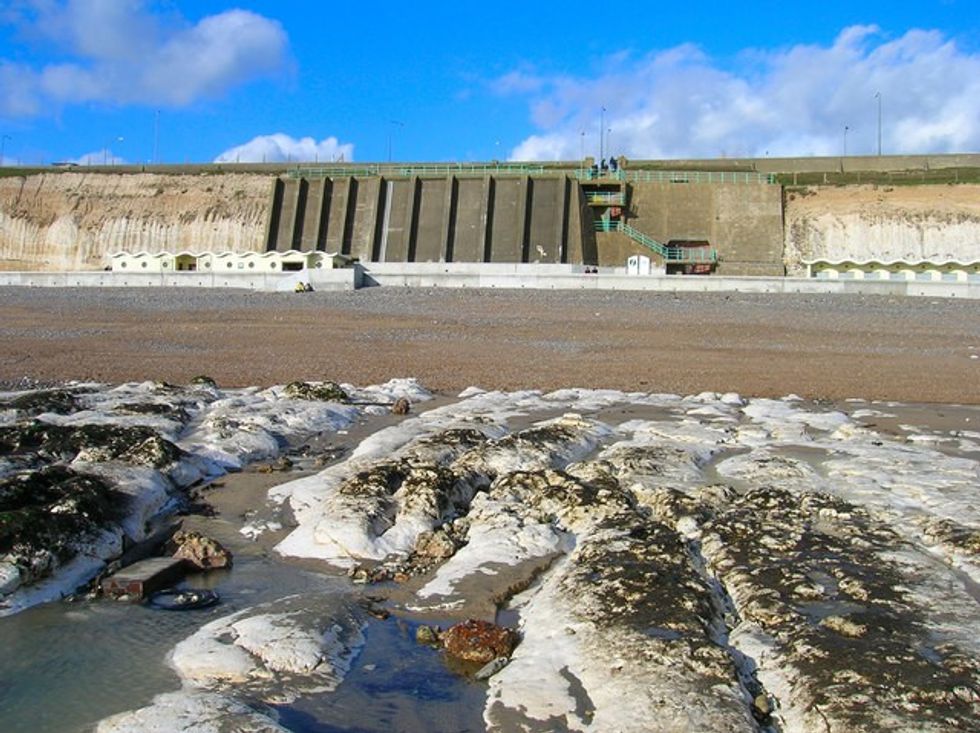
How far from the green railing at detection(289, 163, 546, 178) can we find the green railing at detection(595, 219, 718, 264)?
5.26 meters

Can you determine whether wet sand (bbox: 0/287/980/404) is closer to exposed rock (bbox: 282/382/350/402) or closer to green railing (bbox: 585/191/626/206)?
exposed rock (bbox: 282/382/350/402)

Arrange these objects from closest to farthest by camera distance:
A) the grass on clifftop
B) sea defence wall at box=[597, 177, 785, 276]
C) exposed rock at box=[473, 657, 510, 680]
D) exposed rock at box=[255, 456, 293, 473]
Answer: exposed rock at box=[473, 657, 510, 680] < exposed rock at box=[255, 456, 293, 473] < sea defence wall at box=[597, 177, 785, 276] < the grass on clifftop

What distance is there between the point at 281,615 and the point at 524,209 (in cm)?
4801

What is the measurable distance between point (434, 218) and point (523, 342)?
3515 centimetres

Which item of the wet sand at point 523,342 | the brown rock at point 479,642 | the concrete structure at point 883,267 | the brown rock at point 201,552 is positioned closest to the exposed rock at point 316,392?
the wet sand at point 523,342

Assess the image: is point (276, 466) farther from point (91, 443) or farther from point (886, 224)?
point (886, 224)

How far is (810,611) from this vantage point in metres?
5.42

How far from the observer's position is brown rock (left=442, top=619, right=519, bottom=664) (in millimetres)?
5242

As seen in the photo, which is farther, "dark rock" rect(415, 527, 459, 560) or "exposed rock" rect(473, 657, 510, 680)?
"dark rock" rect(415, 527, 459, 560)

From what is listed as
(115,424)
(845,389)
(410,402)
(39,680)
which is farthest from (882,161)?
(39,680)

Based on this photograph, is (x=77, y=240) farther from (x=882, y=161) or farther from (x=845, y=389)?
(x=845, y=389)

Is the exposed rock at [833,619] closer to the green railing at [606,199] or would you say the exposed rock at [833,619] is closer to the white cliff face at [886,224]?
the white cliff face at [886,224]

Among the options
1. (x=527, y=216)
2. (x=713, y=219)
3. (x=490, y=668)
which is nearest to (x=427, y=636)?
(x=490, y=668)

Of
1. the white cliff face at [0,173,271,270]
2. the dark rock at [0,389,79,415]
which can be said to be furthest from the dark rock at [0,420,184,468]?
the white cliff face at [0,173,271,270]
